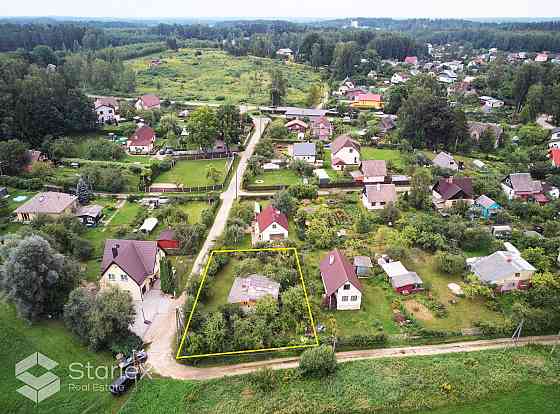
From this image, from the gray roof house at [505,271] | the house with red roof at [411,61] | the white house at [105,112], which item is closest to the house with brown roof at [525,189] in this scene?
the gray roof house at [505,271]

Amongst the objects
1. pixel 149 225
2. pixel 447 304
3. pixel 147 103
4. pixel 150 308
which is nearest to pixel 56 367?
pixel 150 308

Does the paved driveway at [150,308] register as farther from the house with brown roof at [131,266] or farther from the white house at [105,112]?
the white house at [105,112]

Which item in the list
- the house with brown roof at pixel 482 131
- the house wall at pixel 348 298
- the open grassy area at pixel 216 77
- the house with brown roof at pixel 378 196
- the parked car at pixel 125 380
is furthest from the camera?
the open grassy area at pixel 216 77

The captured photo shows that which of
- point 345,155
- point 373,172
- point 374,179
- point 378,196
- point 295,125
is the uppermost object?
point 345,155

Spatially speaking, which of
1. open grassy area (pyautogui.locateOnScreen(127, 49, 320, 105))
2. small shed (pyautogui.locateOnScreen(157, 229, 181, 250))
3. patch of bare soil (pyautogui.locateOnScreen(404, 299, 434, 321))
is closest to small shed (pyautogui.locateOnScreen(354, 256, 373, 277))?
patch of bare soil (pyautogui.locateOnScreen(404, 299, 434, 321))

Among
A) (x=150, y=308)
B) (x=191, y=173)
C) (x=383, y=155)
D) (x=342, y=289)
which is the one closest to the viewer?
(x=342, y=289)

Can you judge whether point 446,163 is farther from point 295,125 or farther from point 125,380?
point 125,380

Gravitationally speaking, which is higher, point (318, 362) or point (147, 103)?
point (318, 362)
